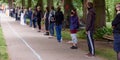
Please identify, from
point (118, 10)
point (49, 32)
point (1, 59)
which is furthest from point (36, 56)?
point (49, 32)

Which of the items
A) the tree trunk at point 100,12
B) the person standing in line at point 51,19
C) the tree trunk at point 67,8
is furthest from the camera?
the tree trunk at point 67,8

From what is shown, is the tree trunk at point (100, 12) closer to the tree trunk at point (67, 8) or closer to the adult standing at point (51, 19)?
the adult standing at point (51, 19)

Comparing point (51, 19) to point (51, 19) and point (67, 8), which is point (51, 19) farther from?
point (67, 8)

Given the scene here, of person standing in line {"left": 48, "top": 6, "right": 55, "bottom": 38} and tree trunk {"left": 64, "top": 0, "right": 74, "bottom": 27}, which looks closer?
person standing in line {"left": 48, "top": 6, "right": 55, "bottom": 38}

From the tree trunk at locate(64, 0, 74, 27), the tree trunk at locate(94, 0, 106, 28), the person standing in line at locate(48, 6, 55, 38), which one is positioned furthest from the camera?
the tree trunk at locate(64, 0, 74, 27)

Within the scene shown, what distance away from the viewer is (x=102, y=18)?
909 inches

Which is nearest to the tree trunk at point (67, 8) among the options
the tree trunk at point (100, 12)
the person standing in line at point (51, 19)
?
the tree trunk at point (100, 12)

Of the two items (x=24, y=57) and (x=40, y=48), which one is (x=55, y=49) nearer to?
(x=40, y=48)

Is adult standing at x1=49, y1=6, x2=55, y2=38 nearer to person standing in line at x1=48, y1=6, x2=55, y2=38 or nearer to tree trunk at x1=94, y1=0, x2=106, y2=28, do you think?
person standing in line at x1=48, y1=6, x2=55, y2=38

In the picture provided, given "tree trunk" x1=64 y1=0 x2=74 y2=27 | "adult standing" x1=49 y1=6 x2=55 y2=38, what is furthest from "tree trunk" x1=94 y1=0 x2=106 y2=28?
"tree trunk" x1=64 y1=0 x2=74 y2=27

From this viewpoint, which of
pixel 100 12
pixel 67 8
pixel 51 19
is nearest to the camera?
pixel 51 19

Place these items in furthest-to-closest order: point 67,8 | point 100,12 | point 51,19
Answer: point 67,8 < point 100,12 < point 51,19

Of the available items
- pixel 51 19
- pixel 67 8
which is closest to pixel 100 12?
pixel 51 19

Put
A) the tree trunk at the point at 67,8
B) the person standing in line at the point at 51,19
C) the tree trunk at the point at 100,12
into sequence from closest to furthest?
the person standing in line at the point at 51,19, the tree trunk at the point at 100,12, the tree trunk at the point at 67,8
